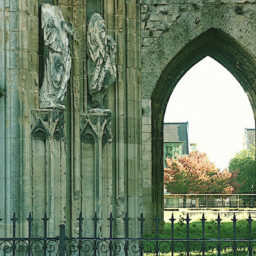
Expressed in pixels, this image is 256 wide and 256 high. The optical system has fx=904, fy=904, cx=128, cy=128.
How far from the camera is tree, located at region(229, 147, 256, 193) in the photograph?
62909 mm

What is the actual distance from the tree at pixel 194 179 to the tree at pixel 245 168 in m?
1.01

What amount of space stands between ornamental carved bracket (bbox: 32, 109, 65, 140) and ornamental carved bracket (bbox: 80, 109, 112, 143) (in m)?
0.81

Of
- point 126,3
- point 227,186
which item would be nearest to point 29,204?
point 126,3

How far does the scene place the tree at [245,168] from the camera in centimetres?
6291

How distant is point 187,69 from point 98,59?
15.9m

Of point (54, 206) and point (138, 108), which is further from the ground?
point (138, 108)

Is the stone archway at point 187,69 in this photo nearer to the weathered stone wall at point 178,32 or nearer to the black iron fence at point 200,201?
the weathered stone wall at point 178,32

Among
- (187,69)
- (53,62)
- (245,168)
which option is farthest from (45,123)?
(245,168)

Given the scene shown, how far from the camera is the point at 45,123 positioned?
31.1 ft

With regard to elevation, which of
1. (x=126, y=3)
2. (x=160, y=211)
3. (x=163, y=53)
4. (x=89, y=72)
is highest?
(x=163, y=53)

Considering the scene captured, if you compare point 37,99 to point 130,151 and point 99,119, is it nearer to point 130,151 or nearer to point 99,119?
point 99,119

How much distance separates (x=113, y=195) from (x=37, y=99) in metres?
1.82

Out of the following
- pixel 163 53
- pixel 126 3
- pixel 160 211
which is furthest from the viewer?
pixel 160 211

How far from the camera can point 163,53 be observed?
23.2 meters
